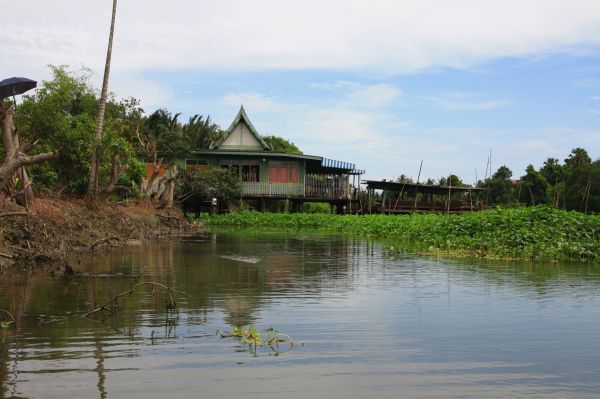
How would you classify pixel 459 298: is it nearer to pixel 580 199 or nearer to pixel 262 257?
Answer: pixel 262 257

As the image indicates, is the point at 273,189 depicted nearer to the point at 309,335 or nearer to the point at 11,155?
the point at 11,155

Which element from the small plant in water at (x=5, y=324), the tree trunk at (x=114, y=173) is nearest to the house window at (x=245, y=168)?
the tree trunk at (x=114, y=173)

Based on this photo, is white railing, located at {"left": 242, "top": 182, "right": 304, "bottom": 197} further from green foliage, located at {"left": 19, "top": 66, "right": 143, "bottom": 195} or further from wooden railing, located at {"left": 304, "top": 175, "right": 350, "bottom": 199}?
green foliage, located at {"left": 19, "top": 66, "right": 143, "bottom": 195}

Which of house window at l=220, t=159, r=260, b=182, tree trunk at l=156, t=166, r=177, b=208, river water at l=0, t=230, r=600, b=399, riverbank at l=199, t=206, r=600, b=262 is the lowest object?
river water at l=0, t=230, r=600, b=399

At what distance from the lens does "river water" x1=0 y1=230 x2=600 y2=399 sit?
541 cm

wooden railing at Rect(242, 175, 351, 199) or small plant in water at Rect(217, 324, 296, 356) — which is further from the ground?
wooden railing at Rect(242, 175, 351, 199)

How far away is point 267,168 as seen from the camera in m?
37.8

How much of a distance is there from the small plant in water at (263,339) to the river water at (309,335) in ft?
0.22

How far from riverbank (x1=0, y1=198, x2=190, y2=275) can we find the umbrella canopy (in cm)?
255

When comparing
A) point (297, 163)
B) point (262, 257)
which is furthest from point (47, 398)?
point (297, 163)

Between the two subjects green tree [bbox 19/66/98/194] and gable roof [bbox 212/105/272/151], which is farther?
gable roof [bbox 212/105/272/151]

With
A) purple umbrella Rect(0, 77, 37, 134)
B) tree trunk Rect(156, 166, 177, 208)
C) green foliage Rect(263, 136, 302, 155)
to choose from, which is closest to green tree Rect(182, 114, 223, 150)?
green foliage Rect(263, 136, 302, 155)

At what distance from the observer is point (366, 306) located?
941 cm

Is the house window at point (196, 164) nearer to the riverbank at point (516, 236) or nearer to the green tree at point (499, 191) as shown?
the riverbank at point (516, 236)
